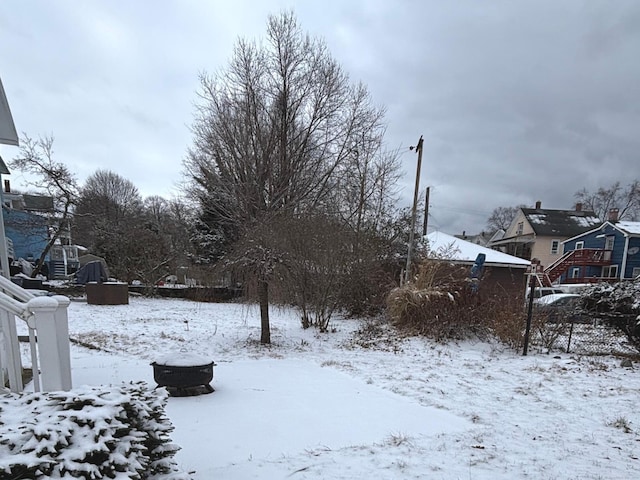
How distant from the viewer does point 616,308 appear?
686 cm

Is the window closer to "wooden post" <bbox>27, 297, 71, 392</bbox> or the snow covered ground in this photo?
the snow covered ground

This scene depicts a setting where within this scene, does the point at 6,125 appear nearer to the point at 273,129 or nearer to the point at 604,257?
the point at 273,129

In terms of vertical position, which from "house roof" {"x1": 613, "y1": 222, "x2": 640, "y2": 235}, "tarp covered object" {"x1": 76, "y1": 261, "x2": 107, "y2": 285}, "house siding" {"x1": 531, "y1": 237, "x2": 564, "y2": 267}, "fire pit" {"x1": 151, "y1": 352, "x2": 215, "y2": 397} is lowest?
"house siding" {"x1": 531, "y1": 237, "x2": 564, "y2": 267}

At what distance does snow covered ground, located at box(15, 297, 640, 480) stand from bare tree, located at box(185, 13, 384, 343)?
29.7ft

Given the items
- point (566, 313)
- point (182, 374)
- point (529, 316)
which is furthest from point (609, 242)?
point (182, 374)

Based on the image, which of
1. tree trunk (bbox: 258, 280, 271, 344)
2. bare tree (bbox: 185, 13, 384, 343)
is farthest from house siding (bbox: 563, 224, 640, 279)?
tree trunk (bbox: 258, 280, 271, 344)

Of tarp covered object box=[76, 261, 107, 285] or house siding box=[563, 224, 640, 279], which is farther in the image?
house siding box=[563, 224, 640, 279]

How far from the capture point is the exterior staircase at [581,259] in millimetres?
24828

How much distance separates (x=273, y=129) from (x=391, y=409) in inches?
551

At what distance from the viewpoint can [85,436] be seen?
1564 mm

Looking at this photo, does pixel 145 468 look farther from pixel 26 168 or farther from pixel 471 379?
pixel 26 168

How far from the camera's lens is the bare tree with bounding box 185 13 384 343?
15594mm

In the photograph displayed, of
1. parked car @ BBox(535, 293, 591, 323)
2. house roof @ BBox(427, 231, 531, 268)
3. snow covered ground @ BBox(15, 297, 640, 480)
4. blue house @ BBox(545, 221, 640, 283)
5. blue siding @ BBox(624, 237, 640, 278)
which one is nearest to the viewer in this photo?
snow covered ground @ BBox(15, 297, 640, 480)

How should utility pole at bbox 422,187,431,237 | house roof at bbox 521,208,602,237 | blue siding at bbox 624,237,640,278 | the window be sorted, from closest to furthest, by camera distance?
utility pole at bbox 422,187,431,237 < blue siding at bbox 624,237,640,278 < the window < house roof at bbox 521,208,602,237
